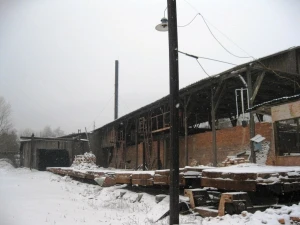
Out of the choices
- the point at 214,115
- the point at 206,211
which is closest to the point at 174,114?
the point at 206,211

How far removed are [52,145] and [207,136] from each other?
24.5m

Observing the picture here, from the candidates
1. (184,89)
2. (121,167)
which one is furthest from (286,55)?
(121,167)

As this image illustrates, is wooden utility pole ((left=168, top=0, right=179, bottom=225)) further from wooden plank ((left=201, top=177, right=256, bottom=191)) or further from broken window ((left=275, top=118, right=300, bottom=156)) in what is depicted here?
broken window ((left=275, top=118, right=300, bottom=156))

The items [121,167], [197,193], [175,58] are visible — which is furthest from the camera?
[121,167]

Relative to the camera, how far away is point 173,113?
6441 millimetres

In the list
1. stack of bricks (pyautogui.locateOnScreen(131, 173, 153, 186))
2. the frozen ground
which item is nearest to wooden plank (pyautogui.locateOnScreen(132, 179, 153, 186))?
stack of bricks (pyautogui.locateOnScreen(131, 173, 153, 186))

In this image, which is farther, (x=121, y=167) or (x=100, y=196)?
(x=121, y=167)

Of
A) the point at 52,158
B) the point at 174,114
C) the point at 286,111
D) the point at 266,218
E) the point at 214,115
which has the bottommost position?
the point at 266,218

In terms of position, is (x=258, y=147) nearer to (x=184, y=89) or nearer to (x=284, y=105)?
(x=284, y=105)

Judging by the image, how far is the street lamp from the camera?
6.29 metres

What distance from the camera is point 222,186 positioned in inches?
265

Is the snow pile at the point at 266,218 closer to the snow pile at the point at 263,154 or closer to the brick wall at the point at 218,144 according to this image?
the snow pile at the point at 263,154

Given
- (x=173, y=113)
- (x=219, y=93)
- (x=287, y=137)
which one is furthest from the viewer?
(x=219, y=93)

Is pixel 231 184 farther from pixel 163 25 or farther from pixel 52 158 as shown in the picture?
pixel 52 158
